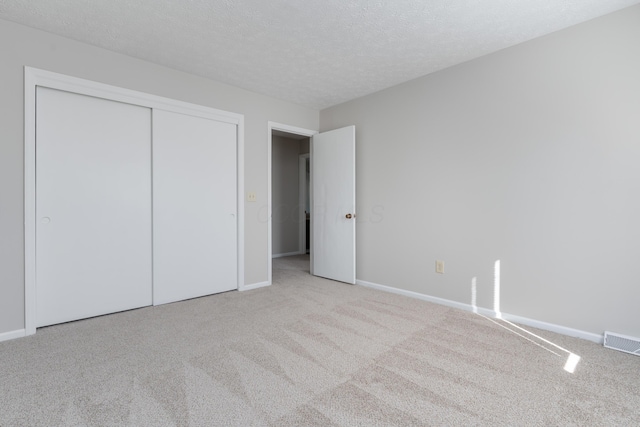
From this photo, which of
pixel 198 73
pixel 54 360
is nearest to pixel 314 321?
pixel 54 360

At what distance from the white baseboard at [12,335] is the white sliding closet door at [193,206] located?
37.7 inches

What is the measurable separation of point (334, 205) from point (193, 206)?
1781 mm

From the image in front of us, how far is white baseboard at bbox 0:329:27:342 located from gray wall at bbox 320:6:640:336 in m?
3.39

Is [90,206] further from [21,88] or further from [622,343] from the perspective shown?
[622,343]

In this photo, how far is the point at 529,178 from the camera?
2580 millimetres

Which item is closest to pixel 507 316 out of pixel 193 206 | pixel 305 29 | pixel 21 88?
pixel 305 29

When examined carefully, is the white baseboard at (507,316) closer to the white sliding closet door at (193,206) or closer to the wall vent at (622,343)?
the wall vent at (622,343)

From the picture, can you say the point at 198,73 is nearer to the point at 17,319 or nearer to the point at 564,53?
the point at 17,319

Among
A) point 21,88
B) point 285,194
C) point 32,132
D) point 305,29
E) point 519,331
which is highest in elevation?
point 305,29

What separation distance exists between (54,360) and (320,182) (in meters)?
3.22

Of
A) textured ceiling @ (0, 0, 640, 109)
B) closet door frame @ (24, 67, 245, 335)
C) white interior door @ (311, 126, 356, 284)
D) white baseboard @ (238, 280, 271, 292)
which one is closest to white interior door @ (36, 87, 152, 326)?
closet door frame @ (24, 67, 245, 335)

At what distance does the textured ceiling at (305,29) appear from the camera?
6.97ft

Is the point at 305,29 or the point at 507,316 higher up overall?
the point at 305,29

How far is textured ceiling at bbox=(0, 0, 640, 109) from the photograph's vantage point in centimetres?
212
